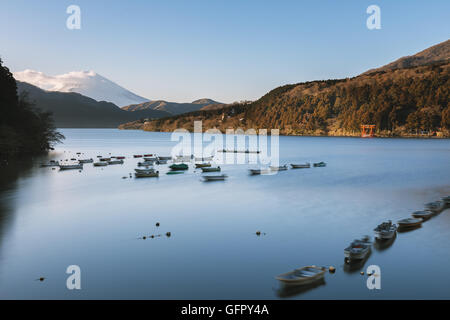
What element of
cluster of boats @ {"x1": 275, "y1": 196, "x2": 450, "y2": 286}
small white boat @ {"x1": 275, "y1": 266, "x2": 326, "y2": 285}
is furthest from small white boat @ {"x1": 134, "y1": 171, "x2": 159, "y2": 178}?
small white boat @ {"x1": 275, "y1": 266, "x2": 326, "y2": 285}

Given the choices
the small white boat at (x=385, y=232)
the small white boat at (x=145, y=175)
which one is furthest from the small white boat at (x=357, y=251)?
the small white boat at (x=145, y=175)

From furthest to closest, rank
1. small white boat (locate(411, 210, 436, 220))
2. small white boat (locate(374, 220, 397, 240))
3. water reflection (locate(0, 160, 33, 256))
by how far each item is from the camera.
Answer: small white boat (locate(411, 210, 436, 220))
water reflection (locate(0, 160, 33, 256))
small white boat (locate(374, 220, 397, 240))

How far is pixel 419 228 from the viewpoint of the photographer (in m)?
28.6

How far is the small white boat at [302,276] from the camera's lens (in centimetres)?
1744

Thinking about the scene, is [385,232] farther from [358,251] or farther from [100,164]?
[100,164]

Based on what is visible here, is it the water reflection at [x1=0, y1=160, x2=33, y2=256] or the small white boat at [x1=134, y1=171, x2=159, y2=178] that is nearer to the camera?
the water reflection at [x1=0, y1=160, x2=33, y2=256]

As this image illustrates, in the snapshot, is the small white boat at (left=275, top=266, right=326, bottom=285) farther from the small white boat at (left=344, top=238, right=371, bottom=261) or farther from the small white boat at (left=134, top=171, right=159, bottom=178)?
the small white boat at (left=134, top=171, right=159, bottom=178)

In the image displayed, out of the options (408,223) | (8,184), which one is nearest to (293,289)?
(408,223)

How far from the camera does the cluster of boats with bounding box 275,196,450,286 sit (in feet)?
57.8

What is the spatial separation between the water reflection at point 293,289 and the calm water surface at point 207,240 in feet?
0.46

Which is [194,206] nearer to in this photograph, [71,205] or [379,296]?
[71,205]

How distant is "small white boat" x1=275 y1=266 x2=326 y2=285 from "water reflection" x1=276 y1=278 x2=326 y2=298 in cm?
19

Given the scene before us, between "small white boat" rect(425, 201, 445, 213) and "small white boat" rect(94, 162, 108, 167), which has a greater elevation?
"small white boat" rect(94, 162, 108, 167)
